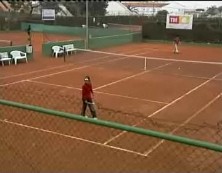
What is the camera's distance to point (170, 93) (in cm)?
1903

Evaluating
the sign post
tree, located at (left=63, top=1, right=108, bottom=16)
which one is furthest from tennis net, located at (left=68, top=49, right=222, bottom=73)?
tree, located at (left=63, top=1, right=108, bottom=16)

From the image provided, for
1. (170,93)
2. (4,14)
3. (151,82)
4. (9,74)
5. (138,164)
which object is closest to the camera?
(138,164)

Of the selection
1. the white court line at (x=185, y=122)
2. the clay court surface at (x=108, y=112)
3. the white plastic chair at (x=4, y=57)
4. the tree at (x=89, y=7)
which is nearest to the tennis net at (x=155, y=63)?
the clay court surface at (x=108, y=112)

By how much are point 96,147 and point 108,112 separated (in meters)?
4.12

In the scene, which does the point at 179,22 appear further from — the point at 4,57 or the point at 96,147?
the point at 96,147

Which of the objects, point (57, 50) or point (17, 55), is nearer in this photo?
point (17, 55)

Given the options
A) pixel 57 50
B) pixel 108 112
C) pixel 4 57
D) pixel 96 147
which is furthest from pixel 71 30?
pixel 96 147

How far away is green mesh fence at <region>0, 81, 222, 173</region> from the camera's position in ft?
30.2

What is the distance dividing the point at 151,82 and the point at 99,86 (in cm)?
307

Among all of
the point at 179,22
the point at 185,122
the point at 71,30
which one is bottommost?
the point at 185,122

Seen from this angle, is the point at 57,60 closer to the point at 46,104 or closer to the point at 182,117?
the point at 46,104

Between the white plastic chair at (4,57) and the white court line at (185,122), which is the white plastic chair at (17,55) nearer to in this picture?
the white plastic chair at (4,57)

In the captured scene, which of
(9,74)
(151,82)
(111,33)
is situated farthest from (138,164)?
(111,33)

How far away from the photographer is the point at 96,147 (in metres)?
10.8
